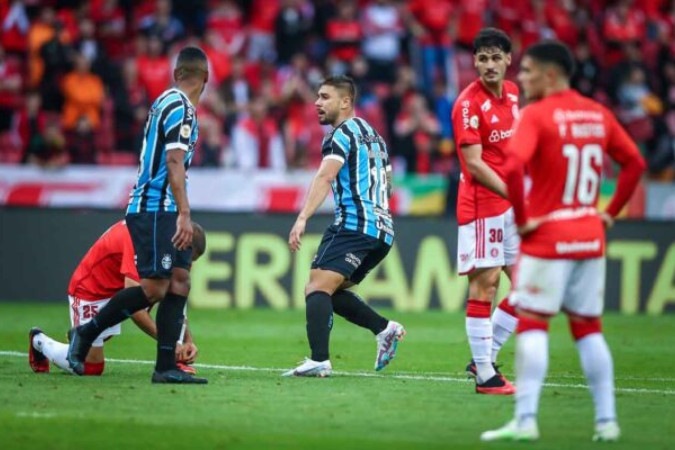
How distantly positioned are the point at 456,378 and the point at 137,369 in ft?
8.87

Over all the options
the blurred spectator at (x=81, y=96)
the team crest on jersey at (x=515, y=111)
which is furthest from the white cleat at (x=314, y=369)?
the blurred spectator at (x=81, y=96)

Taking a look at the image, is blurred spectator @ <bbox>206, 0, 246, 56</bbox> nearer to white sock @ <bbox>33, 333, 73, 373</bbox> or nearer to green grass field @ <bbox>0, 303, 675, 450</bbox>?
green grass field @ <bbox>0, 303, 675, 450</bbox>

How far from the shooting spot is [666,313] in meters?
20.6

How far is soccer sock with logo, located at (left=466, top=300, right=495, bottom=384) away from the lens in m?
10.5

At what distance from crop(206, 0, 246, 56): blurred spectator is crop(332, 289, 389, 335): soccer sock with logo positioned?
526 inches

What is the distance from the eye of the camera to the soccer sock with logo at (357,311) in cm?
1184

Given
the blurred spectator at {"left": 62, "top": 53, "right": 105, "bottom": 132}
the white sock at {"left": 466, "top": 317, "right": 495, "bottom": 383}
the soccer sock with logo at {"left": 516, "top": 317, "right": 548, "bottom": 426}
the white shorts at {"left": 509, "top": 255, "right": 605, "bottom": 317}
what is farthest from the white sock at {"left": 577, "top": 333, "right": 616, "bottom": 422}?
the blurred spectator at {"left": 62, "top": 53, "right": 105, "bottom": 132}

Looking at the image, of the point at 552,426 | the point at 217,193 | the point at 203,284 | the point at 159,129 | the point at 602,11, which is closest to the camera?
the point at 552,426

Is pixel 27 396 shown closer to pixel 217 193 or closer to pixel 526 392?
pixel 526 392

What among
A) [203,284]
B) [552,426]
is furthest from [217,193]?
[552,426]

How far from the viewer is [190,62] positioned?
1065 centimetres

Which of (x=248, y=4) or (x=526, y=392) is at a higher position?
(x=248, y=4)

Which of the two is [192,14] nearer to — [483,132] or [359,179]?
[359,179]

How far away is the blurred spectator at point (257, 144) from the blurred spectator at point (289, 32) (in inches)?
89.9
